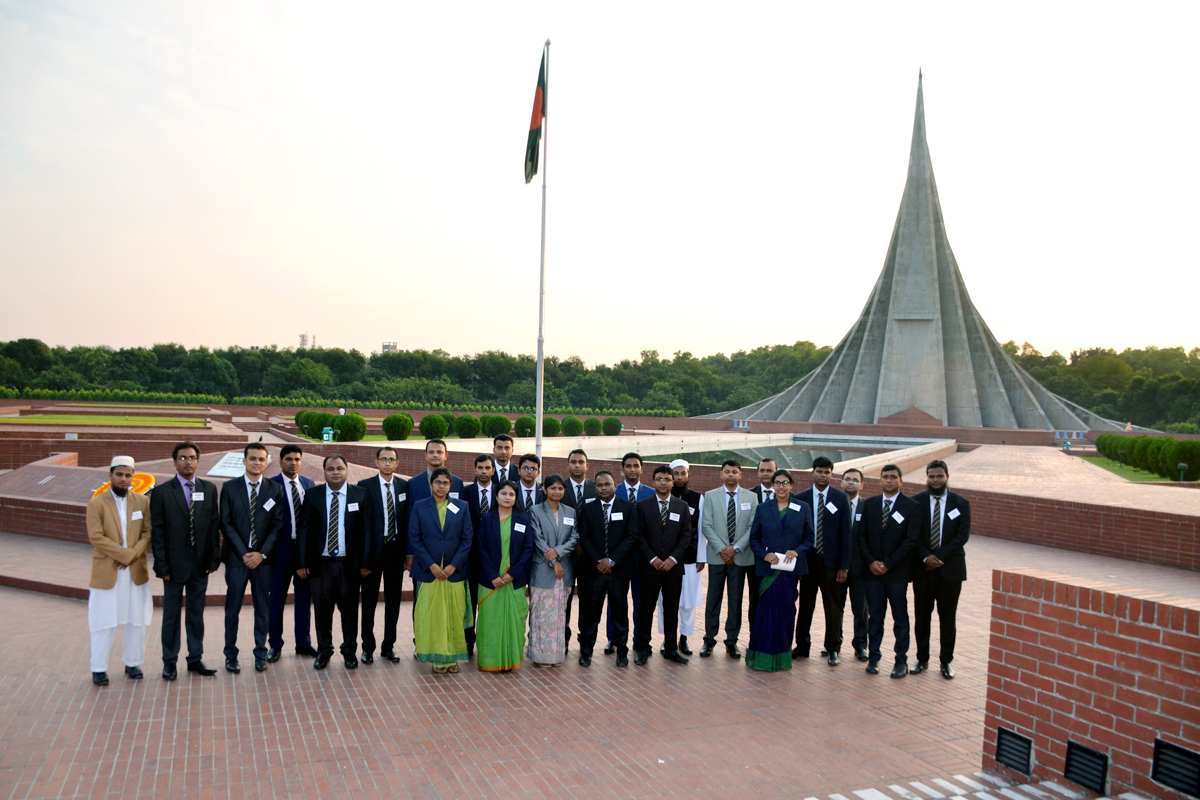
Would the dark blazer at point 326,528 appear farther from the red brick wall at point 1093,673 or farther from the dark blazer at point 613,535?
the red brick wall at point 1093,673

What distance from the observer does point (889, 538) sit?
497 cm

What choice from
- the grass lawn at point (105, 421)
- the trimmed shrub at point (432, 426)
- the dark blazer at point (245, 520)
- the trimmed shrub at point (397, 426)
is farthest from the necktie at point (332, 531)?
the grass lawn at point (105, 421)

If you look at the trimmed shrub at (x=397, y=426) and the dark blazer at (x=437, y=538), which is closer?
the dark blazer at (x=437, y=538)

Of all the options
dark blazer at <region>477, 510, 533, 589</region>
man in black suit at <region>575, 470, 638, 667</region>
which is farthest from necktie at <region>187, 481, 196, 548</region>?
man in black suit at <region>575, 470, 638, 667</region>

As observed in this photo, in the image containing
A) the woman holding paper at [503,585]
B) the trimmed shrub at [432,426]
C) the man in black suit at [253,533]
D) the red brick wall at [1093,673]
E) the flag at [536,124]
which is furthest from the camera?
the trimmed shrub at [432,426]

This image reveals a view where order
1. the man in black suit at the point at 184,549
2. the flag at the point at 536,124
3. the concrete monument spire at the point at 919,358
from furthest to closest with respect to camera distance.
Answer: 1. the concrete monument spire at the point at 919,358
2. the flag at the point at 536,124
3. the man in black suit at the point at 184,549

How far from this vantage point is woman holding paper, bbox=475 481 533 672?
15.7 feet

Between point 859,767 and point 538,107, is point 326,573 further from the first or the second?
point 538,107

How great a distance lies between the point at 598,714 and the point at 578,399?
48431 millimetres

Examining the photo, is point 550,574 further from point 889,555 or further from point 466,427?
point 466,427

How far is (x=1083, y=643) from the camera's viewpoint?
3.18 meters

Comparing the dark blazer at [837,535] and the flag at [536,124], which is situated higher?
the flag at [536,124]

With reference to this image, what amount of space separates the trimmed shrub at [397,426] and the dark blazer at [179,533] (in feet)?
46.9

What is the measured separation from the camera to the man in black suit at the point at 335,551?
4.75 meters
